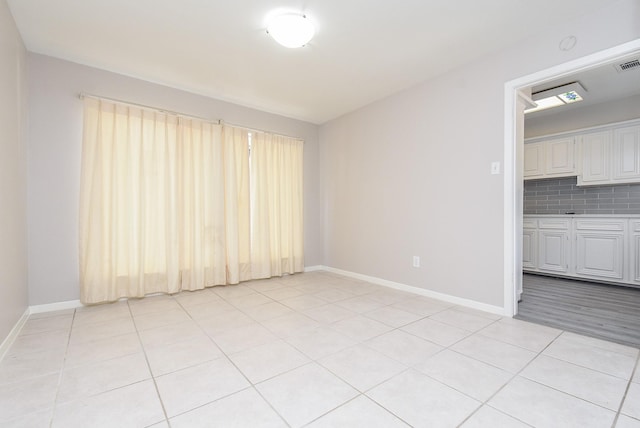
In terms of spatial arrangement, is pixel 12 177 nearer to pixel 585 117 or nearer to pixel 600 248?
pixel 600 248

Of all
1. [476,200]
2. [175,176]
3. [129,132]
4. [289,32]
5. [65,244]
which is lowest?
[65,244]

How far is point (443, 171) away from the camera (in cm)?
309

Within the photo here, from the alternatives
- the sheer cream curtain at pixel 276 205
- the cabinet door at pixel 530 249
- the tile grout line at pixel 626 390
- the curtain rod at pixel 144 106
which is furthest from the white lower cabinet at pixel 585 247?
the curtain rod at pixel 144 106

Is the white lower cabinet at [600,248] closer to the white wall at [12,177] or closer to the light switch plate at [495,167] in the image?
the light switch plate at [495,167]

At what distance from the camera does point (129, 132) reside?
121 inches

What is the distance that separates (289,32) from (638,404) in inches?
120

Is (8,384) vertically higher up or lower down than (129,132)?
lower down

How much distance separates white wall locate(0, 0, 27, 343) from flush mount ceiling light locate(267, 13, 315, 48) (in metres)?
1.86

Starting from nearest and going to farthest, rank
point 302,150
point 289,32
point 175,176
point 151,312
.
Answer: point 289,32 → point 151,312 → point 175,176 → point 302,150

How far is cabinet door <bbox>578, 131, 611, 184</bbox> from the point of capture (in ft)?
12.6

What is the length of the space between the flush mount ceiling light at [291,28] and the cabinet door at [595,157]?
4164 millimetres

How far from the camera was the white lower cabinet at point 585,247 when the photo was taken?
360 cm

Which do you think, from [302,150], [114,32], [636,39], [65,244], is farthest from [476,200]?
[65,244]

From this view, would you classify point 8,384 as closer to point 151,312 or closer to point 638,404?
point 151,312
